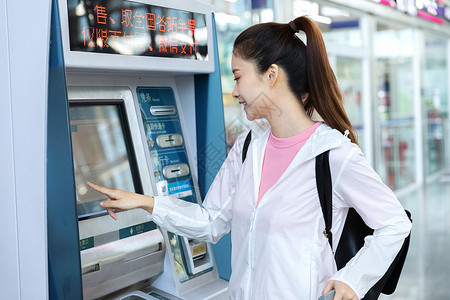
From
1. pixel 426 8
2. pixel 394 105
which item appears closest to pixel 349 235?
pixel 394 105

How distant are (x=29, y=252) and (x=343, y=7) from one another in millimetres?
4775

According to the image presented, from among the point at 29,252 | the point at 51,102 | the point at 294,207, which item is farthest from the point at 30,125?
the point at 294,207

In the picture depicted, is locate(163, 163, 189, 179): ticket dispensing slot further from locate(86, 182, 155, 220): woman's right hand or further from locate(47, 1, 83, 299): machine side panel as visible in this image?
locate(47, 1, 83, 299): machine side panel

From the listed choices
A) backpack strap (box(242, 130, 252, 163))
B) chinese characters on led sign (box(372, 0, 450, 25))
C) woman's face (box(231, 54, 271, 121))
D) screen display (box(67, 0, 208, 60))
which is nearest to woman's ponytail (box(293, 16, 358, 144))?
woman's face (box(231, 54, 271, 121))

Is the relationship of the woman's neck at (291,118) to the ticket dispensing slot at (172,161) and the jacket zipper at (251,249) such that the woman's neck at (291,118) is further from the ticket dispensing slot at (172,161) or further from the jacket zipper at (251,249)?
the ticket dispensing slot at (172,161)

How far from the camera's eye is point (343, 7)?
17.3ft

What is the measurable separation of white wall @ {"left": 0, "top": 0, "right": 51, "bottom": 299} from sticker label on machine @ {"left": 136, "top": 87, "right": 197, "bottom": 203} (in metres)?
0.46

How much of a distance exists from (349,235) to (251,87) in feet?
1.73

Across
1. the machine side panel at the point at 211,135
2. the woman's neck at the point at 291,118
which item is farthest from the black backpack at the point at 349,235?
the machine side panel at the point at 211,135

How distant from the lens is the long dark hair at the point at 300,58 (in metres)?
1.37

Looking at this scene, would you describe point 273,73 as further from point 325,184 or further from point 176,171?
point 176,171

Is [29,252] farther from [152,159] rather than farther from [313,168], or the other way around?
[313,168]

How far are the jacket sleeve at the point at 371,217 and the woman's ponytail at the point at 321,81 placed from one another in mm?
Result: 146

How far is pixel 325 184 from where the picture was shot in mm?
1309
